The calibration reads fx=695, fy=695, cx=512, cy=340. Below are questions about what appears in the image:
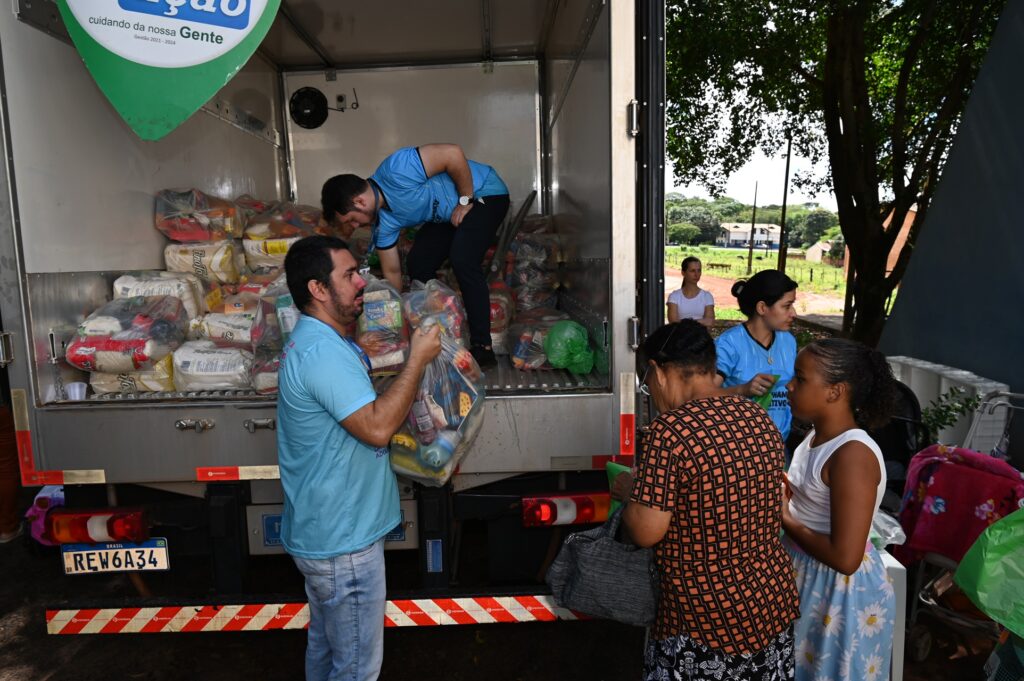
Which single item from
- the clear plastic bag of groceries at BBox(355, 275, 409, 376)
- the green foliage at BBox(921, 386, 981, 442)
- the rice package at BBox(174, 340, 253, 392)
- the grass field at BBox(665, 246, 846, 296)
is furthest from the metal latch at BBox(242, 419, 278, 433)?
the grass field at BBox(665, 246, 846, 296)

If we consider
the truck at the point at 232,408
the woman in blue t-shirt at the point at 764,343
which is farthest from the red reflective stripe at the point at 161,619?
the woman in blue t-shirt at the point at 764,343

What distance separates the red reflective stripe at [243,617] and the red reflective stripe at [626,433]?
137 centimetres

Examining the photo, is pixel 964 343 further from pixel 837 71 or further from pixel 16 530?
pixel 16 530

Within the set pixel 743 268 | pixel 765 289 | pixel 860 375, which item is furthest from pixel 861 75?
pixel 743 268

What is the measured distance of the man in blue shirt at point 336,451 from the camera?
69.8 inches

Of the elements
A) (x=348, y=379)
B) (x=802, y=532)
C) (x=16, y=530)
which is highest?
(x=348, y=379)

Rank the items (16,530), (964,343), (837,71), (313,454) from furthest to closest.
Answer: (837,71), (964,343), (16,530), (313,454)

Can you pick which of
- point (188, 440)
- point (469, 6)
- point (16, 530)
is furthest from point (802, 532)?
point (16, 530)

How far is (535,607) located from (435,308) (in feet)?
3.70

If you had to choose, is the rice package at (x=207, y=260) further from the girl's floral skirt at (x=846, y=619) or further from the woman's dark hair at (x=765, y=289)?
the girl's floral skirt at (x=846, y=619)

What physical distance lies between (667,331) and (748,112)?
933cm

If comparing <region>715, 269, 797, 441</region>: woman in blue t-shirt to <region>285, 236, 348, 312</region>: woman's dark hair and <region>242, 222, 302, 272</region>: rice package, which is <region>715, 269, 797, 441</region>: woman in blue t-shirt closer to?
A: <region>285, 236, 348, 312</region>: woman's dark hair

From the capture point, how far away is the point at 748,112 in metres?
9.90

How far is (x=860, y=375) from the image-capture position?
6.07ft
